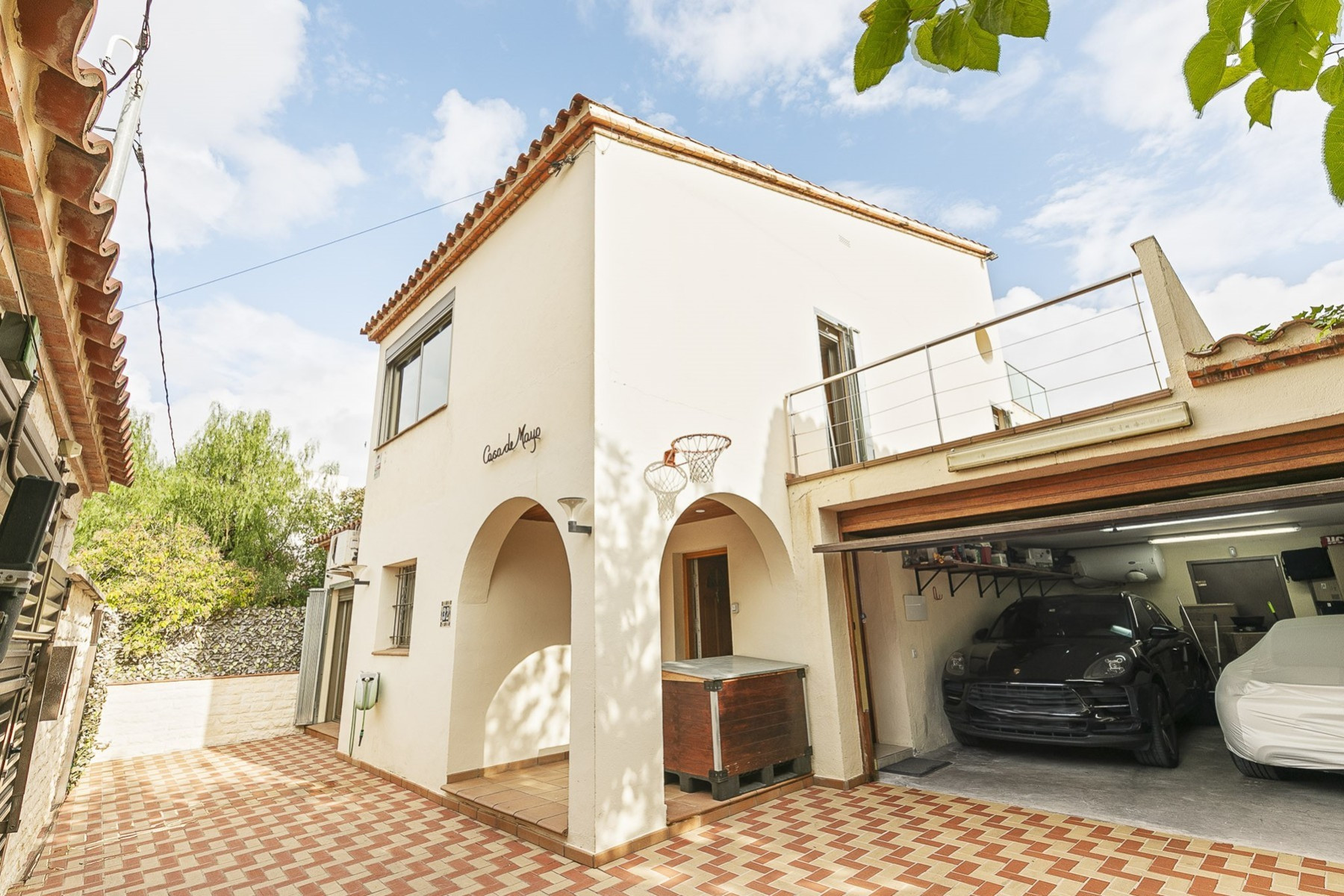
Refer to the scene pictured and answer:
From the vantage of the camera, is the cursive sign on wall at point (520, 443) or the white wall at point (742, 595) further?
the white wall at point (742, 595)

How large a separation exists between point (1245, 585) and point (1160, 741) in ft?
18.2

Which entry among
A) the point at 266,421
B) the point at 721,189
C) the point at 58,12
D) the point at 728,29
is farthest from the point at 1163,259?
the point at 266,421

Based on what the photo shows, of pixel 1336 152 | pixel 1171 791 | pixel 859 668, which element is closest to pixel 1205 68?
pixel 1336 152

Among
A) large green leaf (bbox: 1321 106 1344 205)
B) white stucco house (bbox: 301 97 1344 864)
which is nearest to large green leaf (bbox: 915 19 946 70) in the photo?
large green leaf (bbox: 1321 106 1344 205)

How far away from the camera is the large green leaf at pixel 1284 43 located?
1.06 metres

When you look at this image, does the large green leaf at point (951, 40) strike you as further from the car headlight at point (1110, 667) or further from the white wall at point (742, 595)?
the car headlight at point (1110, 667)

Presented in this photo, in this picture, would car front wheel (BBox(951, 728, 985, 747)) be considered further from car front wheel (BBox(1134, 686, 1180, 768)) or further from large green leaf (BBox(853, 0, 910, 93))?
large green leaf (BBox(853, 0, 910, 93))

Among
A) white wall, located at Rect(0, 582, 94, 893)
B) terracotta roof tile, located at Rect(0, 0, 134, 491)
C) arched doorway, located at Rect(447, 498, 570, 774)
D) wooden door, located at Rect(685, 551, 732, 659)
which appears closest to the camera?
terracotta roof tile, located at Rect(0, 0, 134, 491)

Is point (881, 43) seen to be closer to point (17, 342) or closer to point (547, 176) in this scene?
point (17, 342)

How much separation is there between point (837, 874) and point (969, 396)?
8270 mm

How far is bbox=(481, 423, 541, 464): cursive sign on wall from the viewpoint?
6035mm

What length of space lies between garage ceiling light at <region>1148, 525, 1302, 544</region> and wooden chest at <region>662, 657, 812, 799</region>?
269 inches

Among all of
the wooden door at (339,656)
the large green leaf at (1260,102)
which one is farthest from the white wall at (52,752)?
the large green leaf at (1260,102)

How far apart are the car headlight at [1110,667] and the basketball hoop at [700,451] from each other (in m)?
4.34
